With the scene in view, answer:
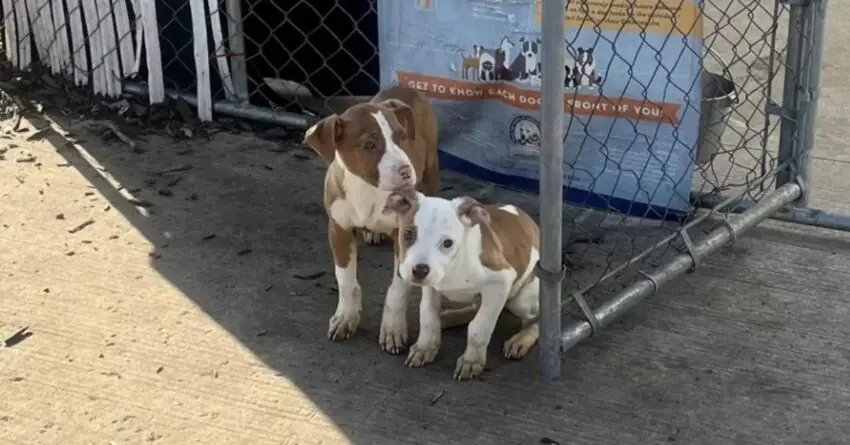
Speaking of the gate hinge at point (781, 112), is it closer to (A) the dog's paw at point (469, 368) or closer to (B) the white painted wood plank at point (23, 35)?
(A) the dog's paw at point (469, 368)

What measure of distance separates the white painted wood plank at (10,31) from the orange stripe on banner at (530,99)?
2.20 metres

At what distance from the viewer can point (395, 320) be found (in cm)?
332

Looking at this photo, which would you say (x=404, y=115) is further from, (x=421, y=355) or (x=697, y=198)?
(x=697, y=198)

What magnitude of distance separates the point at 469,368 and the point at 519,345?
188mm

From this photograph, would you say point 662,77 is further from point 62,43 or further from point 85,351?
point 62,43

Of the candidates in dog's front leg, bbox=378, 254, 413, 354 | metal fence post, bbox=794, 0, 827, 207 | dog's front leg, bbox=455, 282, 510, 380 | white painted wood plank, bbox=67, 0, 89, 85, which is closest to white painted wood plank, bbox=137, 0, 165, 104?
white painted wood plank, bbox=67, 0, 89, 85

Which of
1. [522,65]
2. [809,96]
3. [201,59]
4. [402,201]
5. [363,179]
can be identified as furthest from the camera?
[201,59]

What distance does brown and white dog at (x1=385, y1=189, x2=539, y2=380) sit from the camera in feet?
9.60

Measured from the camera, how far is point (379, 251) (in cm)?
398

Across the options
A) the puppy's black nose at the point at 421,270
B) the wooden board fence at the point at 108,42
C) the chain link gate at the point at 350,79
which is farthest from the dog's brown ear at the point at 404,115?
the wooden board fence at the point at 108,42

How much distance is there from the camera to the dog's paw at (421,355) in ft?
10.6

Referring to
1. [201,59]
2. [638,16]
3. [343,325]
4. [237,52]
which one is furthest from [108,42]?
[638,16]

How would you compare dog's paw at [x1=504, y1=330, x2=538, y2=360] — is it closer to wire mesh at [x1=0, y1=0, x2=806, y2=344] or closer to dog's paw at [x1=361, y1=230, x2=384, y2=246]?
dog's paw at [x1=361, y1=230, x2=384, y2=246]

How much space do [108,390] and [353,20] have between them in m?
2.35
